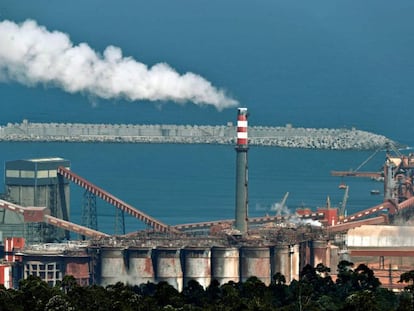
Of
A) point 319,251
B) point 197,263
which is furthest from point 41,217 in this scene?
point 319,251

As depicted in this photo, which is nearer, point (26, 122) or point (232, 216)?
point (232, 216)

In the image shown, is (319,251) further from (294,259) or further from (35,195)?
(35,195)

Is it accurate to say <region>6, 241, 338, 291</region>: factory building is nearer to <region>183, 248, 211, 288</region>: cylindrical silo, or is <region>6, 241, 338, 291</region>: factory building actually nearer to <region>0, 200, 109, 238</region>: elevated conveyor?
<region>183, 248, 211, 288</region>: cylindrical silo

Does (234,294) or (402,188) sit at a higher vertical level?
(402,188)

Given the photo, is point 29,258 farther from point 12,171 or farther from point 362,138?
point 362,138

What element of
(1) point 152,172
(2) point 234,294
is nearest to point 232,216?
(1) point 152,172

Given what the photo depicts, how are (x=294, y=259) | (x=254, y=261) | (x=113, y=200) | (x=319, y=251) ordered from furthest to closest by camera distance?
(x=113, y=200) < (x=319, y=251) < (x=294, y=259) < (x=254, y=261)

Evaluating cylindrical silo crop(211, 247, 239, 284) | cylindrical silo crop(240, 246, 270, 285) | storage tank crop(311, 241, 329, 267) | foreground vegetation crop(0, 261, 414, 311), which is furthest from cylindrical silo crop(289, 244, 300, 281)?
foreground vegetation crop(0, 261, 414, 311)

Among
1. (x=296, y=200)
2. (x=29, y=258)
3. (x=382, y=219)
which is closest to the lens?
(x=29, y=258)
